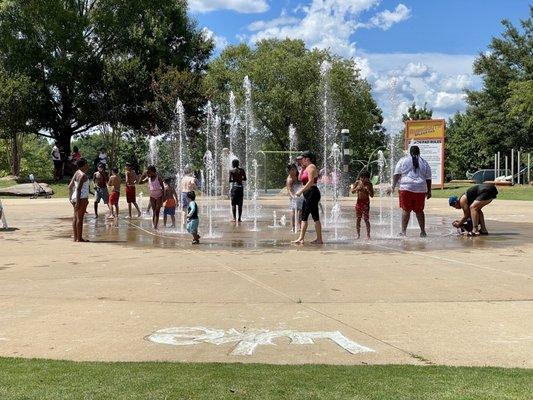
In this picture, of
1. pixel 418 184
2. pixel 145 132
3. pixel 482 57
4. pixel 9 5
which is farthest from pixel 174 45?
pixel 418 184

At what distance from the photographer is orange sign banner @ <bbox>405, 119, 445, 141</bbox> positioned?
38.0 m

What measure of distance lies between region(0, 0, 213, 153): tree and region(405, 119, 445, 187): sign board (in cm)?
1543

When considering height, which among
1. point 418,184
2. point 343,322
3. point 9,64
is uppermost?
point 9,64

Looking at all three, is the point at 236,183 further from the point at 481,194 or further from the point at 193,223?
the point at 481,194

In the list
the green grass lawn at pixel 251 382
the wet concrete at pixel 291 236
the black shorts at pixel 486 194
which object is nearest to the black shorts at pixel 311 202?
the wet concrete at pixel 291 236

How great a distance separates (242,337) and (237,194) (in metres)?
11.2

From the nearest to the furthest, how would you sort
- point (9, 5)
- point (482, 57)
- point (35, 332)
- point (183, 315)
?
point (35, 332)
point (183, 315)
point (9, 5)
point (482, 57)

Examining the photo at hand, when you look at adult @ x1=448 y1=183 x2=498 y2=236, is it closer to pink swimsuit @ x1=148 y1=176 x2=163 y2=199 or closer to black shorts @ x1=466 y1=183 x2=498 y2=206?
black shorts @ x1=466 y1=183 x2=498 y2=206

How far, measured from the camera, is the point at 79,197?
12.2 meters

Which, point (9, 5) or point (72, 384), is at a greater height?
point (9, 5)

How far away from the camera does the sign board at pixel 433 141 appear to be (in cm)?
3791

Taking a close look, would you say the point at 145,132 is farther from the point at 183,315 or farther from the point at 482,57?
the point at 183,315

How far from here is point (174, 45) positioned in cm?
4462

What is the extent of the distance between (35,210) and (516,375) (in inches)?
796
